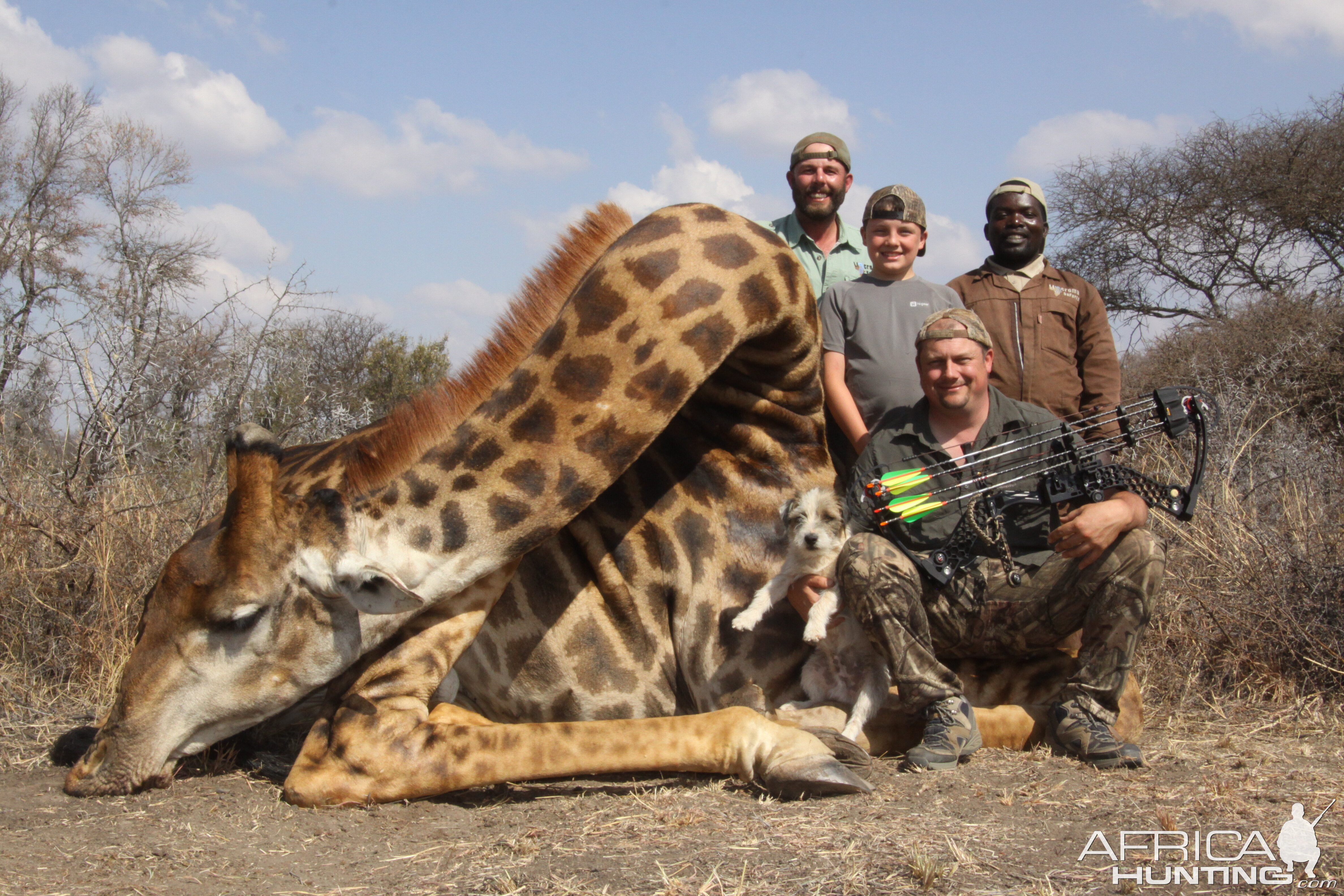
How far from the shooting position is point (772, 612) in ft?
14.7

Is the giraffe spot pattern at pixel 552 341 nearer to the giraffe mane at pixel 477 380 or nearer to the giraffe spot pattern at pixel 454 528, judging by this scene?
the giraffe mane at pixel 477 380

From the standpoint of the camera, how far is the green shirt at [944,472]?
4.39m

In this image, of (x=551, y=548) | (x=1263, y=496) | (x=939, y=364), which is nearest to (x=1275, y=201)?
(x=1263, y=496)

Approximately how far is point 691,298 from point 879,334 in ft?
5.53

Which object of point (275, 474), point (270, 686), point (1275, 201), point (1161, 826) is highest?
point (1275, 201)

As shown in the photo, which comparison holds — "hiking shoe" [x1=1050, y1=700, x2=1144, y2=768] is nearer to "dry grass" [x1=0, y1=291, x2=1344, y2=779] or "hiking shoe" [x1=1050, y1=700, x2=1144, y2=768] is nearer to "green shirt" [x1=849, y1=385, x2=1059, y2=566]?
"green shirt" [x1=849, y1=385, x2=1059, y2=566]

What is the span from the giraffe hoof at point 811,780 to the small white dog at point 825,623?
1.77 ft

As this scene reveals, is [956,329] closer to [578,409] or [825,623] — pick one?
[825,623]

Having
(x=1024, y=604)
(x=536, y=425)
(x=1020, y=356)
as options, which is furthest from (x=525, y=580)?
(x=1020, y=356)

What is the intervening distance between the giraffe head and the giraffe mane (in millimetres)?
216

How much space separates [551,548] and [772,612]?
94 centimetres

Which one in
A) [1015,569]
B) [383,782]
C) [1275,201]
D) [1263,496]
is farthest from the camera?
[1275,201]

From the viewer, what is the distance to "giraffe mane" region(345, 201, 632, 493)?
394 cm

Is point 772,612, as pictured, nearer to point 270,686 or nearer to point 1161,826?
point 1161,826
